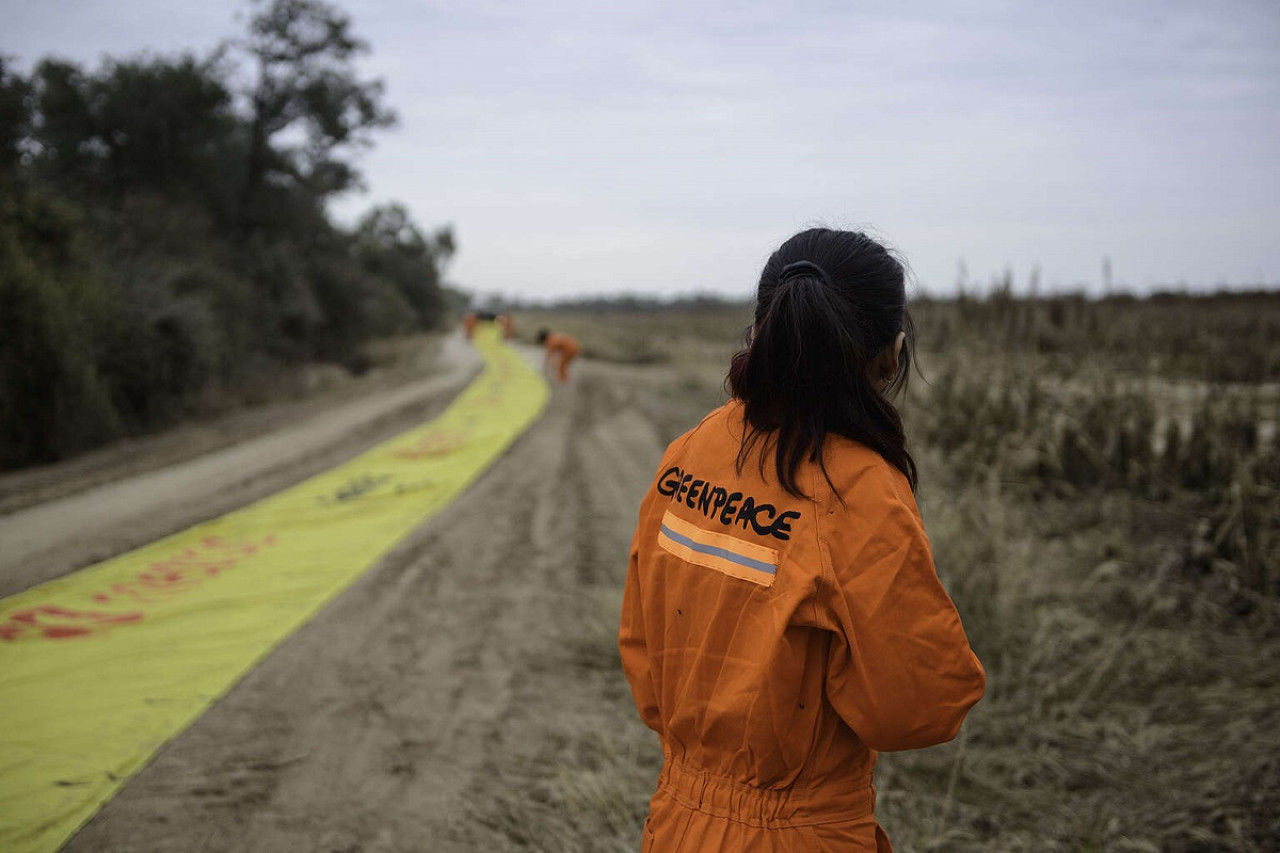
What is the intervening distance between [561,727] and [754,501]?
2.72 m

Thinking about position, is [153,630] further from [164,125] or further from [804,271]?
[164,125]

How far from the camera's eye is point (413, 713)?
3891 mm

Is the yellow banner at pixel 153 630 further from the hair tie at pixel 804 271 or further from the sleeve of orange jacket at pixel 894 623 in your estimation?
the hair tie at pixel 804 271

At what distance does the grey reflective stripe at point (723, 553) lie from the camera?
1481mm

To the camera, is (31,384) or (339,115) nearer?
(31,384)

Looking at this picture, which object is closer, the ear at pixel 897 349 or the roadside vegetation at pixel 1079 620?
the ear at pixel 897 349

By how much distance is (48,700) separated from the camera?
366cm

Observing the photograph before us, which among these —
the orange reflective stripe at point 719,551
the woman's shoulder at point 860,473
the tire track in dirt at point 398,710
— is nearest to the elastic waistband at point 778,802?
the orange reflective stripe at point 719,551

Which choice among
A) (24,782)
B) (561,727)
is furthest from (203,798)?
(561,727)

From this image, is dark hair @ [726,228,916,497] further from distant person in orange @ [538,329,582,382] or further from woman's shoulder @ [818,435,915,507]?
distant person in orange @ [538,329,582,382]

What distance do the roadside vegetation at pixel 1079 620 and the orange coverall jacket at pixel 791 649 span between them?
23.6 inches

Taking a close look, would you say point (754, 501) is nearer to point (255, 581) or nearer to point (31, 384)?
point (255, 581)

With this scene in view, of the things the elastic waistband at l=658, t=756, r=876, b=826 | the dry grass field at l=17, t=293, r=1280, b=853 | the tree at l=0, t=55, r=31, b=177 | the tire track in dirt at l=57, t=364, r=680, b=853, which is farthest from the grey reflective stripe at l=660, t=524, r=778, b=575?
the tree at l=0, t=55, r=31, b=177

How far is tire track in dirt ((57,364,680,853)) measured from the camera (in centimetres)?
302
